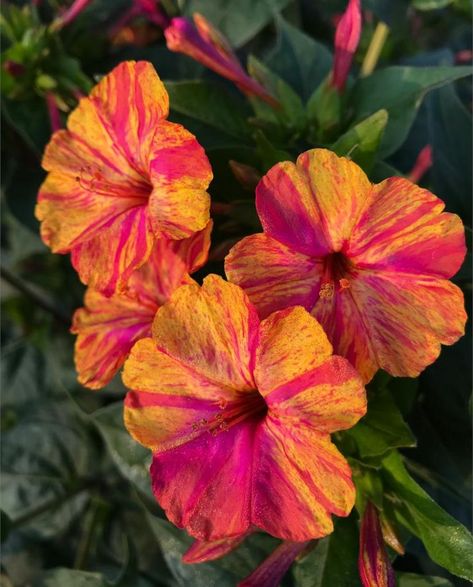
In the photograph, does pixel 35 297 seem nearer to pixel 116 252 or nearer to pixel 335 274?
pixel 116 252

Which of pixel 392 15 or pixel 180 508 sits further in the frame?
pixel 392 15

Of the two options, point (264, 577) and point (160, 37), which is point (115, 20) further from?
point (264, 577)

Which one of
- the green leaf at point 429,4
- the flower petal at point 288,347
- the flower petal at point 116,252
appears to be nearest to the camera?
the flower petal at point 288,347

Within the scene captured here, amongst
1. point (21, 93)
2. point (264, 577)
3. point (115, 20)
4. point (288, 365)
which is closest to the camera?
point (288, 365)

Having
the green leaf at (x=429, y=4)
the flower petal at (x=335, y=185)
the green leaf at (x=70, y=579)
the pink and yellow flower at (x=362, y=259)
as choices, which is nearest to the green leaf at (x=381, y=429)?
the pink and yellow flower at (x=362, y=259)

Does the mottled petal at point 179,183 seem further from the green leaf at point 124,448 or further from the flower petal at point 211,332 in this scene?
the green leaf at point 124,448

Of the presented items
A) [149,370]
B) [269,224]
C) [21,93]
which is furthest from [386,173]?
[21,93]

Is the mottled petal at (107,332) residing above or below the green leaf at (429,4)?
below
